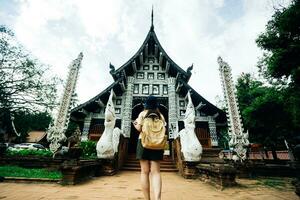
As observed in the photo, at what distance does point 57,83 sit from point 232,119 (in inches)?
594

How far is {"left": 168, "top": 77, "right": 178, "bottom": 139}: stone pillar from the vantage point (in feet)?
38.8

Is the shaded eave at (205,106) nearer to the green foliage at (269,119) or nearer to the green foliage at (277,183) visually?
the green foliage at (269,119)

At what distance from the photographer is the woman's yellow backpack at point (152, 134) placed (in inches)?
90.4

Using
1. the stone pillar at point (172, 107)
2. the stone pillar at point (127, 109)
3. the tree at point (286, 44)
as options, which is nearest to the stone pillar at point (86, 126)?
the stone pillar at point (127, 109)

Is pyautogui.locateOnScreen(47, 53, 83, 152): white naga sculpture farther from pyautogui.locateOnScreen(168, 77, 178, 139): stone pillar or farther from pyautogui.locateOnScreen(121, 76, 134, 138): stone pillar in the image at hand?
pyautogui.locateOnScreen(168, 77, 178, 139): stone pillar

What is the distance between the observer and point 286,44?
8000mm

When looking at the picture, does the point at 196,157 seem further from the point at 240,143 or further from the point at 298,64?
the point at 298,64

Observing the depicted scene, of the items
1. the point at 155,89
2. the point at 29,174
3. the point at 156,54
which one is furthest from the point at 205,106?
the point at 29,174

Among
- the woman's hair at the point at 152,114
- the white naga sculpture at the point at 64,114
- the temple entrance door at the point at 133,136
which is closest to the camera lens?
the woman's hair at the point at 152,114

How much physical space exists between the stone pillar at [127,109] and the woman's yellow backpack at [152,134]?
31.2 feet

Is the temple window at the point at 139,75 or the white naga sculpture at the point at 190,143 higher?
the temple window at the point at 139,75

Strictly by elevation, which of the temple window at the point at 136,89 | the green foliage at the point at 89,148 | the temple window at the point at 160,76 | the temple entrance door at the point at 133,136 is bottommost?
the green foliage at the point at 89,148

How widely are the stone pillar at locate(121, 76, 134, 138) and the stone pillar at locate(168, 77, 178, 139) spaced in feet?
8.60

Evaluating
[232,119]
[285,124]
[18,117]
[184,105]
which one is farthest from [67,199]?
[18,117]
